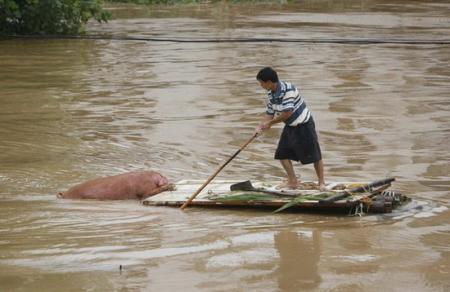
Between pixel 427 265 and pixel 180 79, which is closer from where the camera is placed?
pixel 427 265

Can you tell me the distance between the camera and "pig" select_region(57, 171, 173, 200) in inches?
336

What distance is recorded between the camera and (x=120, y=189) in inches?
337

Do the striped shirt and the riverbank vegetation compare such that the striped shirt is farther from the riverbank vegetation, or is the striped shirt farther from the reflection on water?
the riverbank vegetation

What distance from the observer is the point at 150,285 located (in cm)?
591

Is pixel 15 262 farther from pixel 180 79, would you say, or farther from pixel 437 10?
pixel 437 10

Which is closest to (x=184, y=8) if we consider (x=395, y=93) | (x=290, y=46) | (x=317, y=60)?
(x=290, y=46)

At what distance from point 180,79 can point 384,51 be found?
17.6 feet

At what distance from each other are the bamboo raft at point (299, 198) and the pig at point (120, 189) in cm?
19

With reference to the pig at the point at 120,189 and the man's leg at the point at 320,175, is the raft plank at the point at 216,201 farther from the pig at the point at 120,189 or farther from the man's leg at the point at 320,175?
the pig at the point at 120,189

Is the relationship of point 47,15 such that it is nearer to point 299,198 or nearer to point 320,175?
point 320,175

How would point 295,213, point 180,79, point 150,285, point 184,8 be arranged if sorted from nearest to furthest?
point 150,285, point 295,213, point 180,79, point 184,8

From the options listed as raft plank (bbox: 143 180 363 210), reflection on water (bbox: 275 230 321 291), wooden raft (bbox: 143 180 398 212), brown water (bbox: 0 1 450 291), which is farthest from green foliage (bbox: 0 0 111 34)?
reflection on water (bbox: 275 230 321 291)

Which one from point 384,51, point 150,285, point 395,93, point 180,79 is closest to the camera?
point 150,285

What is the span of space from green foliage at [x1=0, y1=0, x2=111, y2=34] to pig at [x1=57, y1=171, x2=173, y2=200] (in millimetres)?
13677
